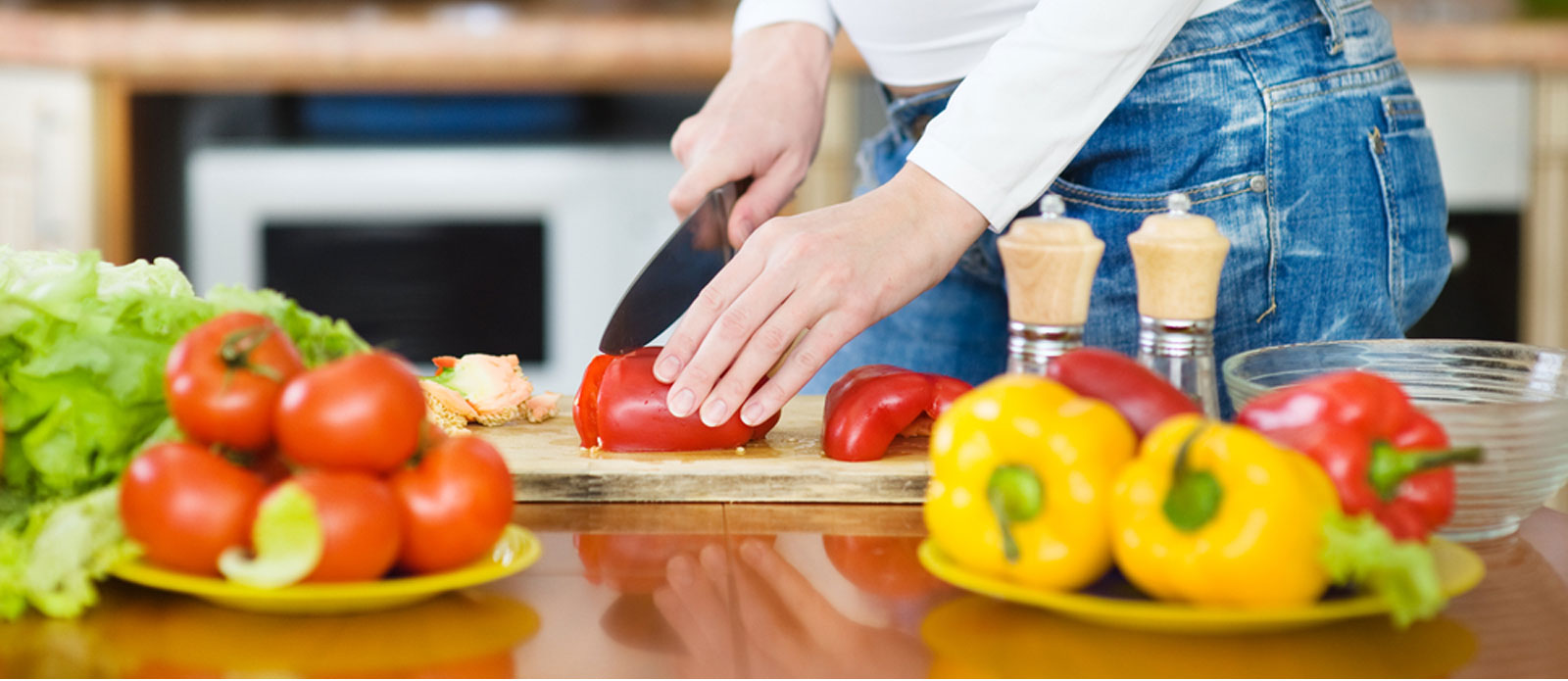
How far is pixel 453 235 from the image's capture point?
2.84 meters

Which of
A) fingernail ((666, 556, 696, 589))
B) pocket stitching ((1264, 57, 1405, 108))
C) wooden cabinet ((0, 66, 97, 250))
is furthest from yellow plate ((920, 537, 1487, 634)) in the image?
wooden cabinet ((0, 66, 97, 250))

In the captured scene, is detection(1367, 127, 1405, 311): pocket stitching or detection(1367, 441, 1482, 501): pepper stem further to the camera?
detection(1367, 127, 1405, 311): pocket stitching

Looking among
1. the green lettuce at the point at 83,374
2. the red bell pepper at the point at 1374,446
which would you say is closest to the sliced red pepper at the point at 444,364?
the green lettuce at the point at 83,374

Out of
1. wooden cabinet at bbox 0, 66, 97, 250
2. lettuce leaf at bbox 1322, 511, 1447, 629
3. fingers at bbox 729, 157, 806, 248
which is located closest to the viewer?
lettuce leaf at bbox 1322, 511, 1447, 629

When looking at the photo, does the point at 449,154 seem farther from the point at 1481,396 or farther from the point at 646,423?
the point at 1481,396

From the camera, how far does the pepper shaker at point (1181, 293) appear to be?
842 mm

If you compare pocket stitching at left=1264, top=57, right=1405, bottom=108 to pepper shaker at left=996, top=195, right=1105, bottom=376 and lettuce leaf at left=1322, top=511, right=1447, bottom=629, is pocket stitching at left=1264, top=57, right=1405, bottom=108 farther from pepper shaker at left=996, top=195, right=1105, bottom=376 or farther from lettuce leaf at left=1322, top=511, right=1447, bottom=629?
lettuce leaf at left=1322, top=511, right=1447, bottom=629

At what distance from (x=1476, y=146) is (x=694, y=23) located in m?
1.55

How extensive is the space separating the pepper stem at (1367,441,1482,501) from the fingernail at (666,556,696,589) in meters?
0.34

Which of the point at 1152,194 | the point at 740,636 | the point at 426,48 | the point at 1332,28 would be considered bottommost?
the point at 740,636

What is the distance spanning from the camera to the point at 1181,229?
0.85 metres

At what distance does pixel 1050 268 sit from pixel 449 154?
7.11 ft

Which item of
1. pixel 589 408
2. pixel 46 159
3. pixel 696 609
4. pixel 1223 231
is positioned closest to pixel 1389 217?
pixel 1223 231

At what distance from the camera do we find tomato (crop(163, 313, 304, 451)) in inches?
26.1
